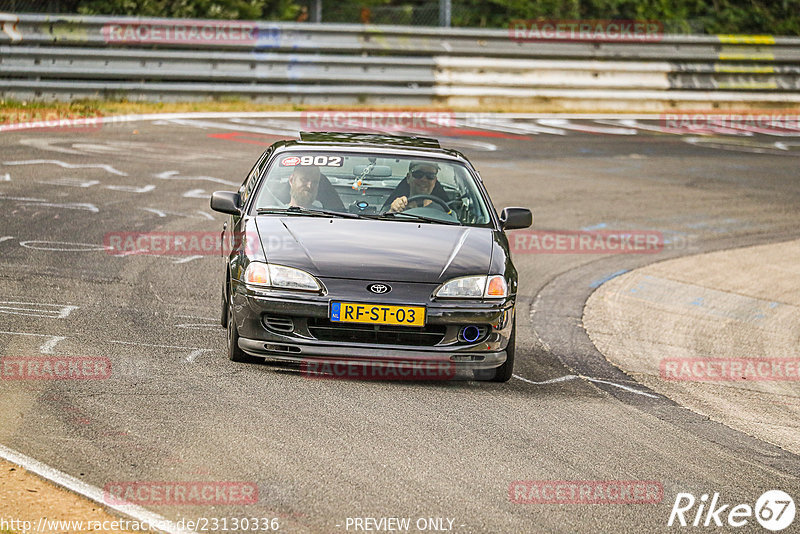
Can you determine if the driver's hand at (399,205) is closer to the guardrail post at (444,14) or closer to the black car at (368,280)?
the black car at (368,280)

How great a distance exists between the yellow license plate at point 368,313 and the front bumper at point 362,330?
0.04 m

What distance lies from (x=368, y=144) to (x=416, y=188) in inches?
25.2

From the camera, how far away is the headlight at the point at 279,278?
280 inches

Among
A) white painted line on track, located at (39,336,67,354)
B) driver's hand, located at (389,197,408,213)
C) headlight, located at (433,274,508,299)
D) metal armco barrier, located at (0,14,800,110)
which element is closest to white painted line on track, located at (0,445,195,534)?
white painted line on track, located at (39,336,67,354)

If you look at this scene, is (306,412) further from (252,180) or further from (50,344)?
(252,180)

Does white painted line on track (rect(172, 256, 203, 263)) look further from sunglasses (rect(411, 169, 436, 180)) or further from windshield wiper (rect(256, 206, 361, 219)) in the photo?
sunglasses (rect(411, 169, 436, 180))

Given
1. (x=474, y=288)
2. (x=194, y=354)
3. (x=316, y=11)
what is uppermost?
(x=316, y=11)

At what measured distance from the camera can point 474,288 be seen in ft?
23.8

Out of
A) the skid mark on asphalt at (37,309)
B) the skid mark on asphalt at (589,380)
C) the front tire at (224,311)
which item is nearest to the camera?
the skid mark on asphalt at (589,380)

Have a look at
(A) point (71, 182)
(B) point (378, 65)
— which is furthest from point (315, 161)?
(B) point (378, 65)

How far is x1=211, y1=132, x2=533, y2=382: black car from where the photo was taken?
7.04m

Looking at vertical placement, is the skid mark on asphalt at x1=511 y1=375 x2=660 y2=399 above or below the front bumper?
below

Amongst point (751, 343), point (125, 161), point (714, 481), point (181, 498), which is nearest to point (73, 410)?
point (181, 498)

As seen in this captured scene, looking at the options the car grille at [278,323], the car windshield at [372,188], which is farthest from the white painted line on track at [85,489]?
the car windshield at [372,188]
